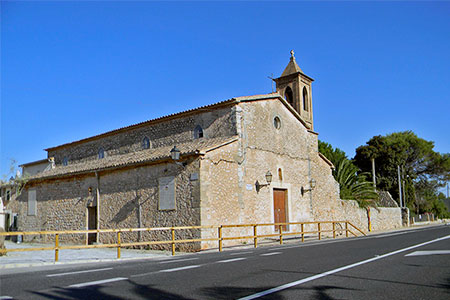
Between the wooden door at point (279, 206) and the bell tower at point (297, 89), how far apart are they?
7.07 meters

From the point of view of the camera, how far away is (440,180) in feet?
177

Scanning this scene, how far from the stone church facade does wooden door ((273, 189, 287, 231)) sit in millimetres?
53

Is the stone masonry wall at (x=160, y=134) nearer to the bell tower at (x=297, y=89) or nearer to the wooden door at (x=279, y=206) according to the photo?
the wooden door at (x=279, y=206)

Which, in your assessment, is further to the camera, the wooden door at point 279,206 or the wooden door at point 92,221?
the wooden door at point 92,221

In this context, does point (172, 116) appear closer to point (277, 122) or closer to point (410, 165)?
point (277, 122)

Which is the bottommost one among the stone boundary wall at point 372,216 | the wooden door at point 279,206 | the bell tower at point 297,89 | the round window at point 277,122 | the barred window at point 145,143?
the stone boundary wall at point 372,216

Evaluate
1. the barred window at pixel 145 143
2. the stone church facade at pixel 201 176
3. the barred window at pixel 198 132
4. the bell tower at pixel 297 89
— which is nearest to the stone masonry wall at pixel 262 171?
the stone church facade at pixel 201 176

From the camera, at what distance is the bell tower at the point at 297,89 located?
1081 inches

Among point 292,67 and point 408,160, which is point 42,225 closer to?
point 292,67

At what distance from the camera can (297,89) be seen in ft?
90.0

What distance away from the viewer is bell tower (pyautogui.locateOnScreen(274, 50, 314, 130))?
1081 inches

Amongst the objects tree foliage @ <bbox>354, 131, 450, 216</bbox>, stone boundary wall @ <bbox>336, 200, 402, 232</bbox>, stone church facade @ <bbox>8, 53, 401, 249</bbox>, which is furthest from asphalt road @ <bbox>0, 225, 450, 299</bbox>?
tree foliage @ <bbox>354, 131, 450, 216</bbox>

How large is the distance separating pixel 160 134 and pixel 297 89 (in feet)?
32.5

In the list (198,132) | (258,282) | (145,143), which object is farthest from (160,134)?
(258,282)
